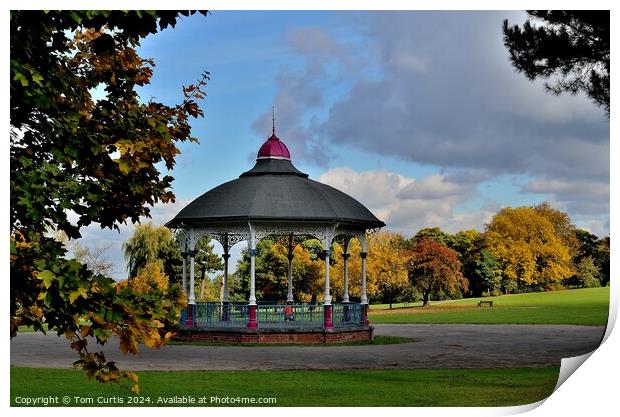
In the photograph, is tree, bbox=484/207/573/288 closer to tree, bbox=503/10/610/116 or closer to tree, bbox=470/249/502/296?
tree, bbox=470/249/502/296

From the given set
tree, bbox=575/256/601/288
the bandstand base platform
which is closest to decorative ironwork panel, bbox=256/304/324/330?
the bandstand base platform

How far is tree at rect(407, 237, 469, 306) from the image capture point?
1537 inches

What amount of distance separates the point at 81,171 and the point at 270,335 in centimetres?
1123

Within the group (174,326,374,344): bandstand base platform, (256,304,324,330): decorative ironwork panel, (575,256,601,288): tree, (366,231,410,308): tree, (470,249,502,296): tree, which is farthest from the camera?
(470,249,502,296): tree

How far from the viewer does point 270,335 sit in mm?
18641

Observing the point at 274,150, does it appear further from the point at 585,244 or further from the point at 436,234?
the point at 436,234

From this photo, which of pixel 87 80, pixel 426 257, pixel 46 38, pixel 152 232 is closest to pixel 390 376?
pixel 87 80

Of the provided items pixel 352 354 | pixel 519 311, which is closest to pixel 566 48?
pixel 352 354

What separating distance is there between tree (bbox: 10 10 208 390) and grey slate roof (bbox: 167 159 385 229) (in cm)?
961

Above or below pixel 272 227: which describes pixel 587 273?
above

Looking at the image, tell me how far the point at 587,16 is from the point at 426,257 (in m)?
25.9
